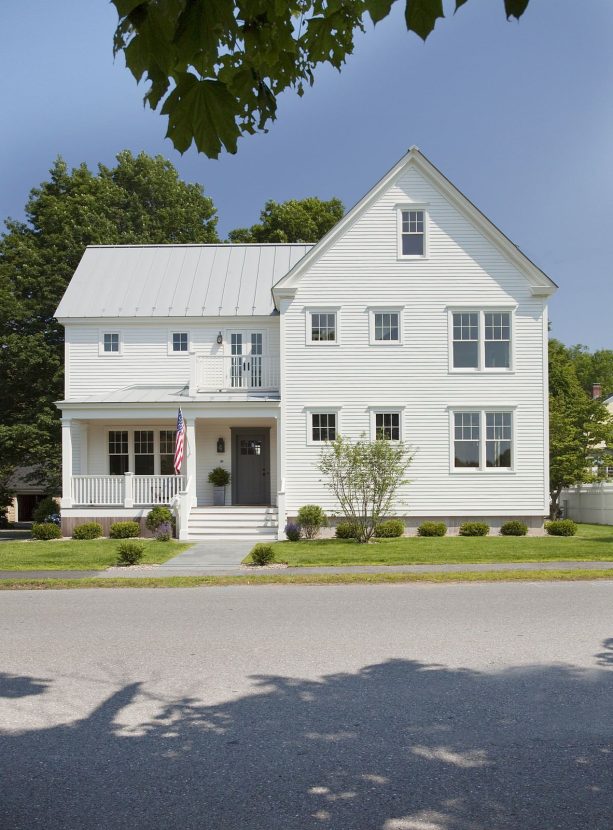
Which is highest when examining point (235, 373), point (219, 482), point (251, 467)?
point (235, 373)

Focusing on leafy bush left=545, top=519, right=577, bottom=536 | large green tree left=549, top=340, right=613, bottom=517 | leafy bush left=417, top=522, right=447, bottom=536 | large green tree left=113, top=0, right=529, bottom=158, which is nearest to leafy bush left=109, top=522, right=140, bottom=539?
leafy bush left=417, top=522, right=447, bottom=536

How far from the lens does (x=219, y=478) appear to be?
2473 cm

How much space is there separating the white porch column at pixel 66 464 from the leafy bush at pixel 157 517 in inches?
120

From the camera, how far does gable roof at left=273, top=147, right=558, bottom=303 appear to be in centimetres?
2319

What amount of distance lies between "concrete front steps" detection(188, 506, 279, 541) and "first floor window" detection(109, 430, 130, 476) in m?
3.96

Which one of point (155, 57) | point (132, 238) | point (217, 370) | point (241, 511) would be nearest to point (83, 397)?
point (217, 370)

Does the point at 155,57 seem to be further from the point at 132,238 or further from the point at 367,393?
the point at 132,238

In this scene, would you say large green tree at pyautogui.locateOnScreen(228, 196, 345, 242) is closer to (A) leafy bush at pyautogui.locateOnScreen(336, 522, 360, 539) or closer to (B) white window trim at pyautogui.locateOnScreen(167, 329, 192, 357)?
(B) white window trim at pyautogui.locateOnScreen(167, 329, 192, 357)

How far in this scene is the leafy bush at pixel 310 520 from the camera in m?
21.8

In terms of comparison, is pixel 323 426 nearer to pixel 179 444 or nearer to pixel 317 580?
pixel 179 444

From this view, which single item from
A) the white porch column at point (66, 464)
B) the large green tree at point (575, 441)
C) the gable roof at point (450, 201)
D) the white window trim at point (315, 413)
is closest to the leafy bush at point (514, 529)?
the white window trim at point (315, 413)

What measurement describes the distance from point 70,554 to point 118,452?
8516 millimetres

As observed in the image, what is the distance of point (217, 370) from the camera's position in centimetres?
2466

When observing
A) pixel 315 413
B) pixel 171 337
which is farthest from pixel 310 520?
pixel 171 337
